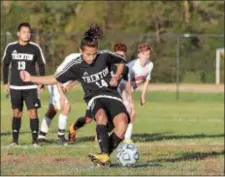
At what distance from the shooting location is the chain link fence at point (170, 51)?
36.4 metres

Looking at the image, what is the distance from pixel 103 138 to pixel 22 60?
429 cm

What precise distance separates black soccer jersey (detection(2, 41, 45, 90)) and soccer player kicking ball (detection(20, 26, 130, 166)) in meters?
3.29

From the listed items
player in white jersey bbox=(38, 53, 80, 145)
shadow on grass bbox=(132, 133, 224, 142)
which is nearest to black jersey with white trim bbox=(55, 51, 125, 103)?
player in white jersey bbox=(38, 53, 80, 145)

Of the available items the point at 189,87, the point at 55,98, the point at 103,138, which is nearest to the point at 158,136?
the point at 55,98

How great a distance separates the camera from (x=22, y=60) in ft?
46.6

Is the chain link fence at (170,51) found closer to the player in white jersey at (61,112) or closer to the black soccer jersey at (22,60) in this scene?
the player in white jersey at (61,112)

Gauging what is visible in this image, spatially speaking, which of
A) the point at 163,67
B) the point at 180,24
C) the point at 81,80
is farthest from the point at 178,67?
the point at 81,80

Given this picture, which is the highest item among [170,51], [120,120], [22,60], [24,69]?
[170,51]

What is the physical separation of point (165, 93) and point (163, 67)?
173 centimetres

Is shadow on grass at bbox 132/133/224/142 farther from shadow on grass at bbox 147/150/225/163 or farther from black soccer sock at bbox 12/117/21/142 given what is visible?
black soccer sock at bbox 12/117/21/142

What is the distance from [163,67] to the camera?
38.4 metres

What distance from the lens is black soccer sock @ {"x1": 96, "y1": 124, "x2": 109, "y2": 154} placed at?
33.9 ft

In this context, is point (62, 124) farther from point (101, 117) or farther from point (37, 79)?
point (101, 117)

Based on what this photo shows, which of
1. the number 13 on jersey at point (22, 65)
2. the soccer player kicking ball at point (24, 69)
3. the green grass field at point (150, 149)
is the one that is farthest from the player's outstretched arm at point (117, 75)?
the number 13 on jersey at point (22, 65)
